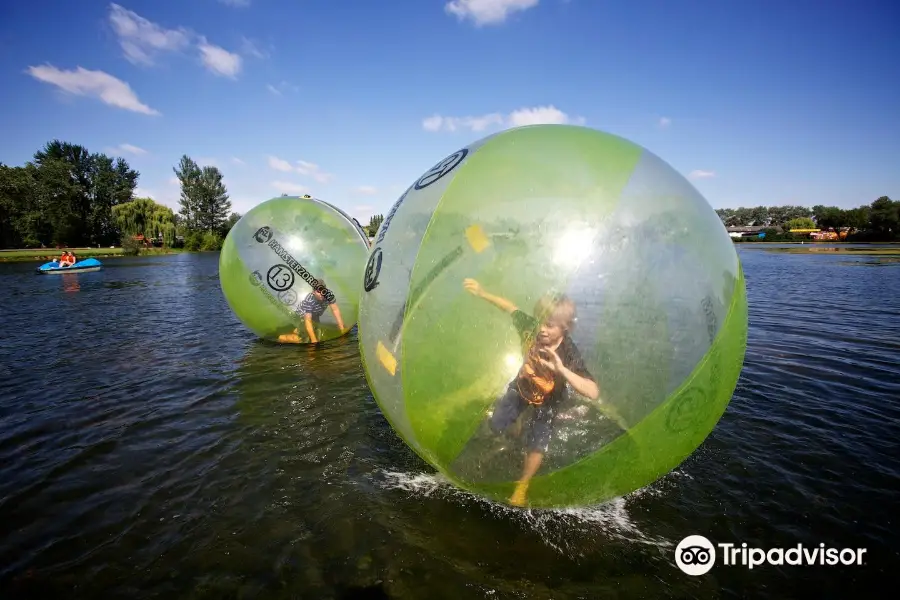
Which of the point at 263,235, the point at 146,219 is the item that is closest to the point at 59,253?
the point at 146,219

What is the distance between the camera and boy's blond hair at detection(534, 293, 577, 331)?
9.99 ft

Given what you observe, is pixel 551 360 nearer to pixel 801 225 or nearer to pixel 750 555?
pixel 750 555

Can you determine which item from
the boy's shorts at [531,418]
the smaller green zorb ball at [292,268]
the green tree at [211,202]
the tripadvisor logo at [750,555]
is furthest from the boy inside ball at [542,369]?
the green tree at [211,202]

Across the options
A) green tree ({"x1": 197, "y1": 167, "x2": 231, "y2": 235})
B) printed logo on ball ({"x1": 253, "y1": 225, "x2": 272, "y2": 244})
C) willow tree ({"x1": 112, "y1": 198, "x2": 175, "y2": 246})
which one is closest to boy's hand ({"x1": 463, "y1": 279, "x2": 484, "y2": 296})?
printed logo on ball ({"x1": 253, "y1": 225, "x2": 272, "y2": 244})

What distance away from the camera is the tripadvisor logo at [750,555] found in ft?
11.4

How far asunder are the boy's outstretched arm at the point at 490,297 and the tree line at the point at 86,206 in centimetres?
6768

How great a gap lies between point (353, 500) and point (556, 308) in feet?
8.88

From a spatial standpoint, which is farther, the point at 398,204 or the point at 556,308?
the point at 398,204

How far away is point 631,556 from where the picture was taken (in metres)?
3.47

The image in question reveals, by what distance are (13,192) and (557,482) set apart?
83853 millimetres

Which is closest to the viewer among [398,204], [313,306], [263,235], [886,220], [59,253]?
[398,204]

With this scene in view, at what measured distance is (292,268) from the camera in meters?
8.36

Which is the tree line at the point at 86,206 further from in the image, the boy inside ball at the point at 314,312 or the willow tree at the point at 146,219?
the boy inside ball at the point at 314,312

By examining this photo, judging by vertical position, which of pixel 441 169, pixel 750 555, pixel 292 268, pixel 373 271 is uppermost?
pixel 441 169
